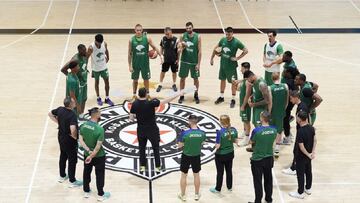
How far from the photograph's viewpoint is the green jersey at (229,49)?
1268cm

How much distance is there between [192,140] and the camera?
895cm

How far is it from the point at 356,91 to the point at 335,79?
2.80ft

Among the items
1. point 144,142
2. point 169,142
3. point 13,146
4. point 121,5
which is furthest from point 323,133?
point 121,5

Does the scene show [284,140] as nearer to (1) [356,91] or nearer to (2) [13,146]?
(1) [356,91]

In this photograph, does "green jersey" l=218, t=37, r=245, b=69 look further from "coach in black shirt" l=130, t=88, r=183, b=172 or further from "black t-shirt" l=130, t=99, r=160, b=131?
"black t-shirt" l=130, t=99, r=160, b=131

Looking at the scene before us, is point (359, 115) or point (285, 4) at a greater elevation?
point (285, 4)

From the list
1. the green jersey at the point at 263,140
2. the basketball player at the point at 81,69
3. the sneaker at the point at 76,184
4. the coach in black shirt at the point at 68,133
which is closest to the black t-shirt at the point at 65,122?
the coach in black shirt at the point at 68,133

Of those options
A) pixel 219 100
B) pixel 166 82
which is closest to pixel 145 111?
pixel 219 100

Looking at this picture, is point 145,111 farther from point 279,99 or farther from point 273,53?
point 273,53

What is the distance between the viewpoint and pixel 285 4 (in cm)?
2170

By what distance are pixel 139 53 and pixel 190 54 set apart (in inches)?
46.1

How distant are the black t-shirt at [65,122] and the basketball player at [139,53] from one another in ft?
12.1

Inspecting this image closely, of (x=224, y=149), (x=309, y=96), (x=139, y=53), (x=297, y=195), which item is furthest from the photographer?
(x=139, y=53)

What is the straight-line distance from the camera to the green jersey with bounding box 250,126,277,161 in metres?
8.76
